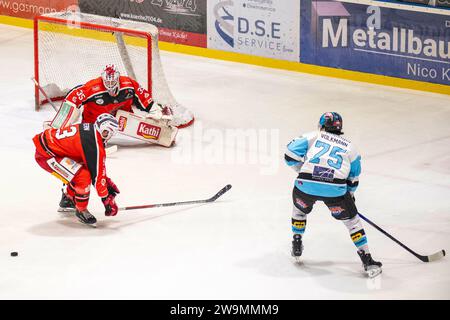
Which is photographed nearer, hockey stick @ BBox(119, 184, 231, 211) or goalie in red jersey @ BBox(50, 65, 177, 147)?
hockey stick @ BBox(119, 184, 231, 211)

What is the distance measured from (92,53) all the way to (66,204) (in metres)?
4.52

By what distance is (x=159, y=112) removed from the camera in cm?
1107

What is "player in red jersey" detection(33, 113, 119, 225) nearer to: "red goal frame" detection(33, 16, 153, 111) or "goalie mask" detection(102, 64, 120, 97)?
"goalie mask" detection(102, 64, 120, 97)

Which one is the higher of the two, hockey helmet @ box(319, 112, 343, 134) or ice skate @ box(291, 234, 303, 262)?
hockey helmet @ box(319, 112, 343, 134)

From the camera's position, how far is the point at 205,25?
1424cm

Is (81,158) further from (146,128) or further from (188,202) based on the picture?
(146,128)

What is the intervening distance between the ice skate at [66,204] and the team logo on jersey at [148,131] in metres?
2.01

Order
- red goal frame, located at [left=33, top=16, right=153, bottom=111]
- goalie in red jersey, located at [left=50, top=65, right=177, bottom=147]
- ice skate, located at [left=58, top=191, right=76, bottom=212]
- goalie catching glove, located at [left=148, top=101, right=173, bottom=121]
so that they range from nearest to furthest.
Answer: ice skate, located at [left=58, top=191, right=76, bottom=212] → goalie in red jersey, located at [left=50, top=65, right=177, bottom=147] → goalie catching glove, located at [left=148, top=101, right=173, bottom=121] → red goal frame, located at [left=33, top=16, right=153, bottom=111]

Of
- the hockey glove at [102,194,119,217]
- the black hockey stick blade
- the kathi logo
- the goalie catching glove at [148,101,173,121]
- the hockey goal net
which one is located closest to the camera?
the hockey glove at [102,194,119,217]

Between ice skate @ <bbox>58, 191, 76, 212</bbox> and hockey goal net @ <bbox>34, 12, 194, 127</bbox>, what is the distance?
2.74 m

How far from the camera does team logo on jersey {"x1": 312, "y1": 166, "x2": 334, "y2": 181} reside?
7676mm

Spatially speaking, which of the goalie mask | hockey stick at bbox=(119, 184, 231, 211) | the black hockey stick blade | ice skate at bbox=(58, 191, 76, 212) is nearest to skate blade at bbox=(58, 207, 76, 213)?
ice skate at bbox=(58, 191, 76, 212)

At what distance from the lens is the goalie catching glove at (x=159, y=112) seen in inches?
433

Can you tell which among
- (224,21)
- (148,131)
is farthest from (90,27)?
(224,21)
